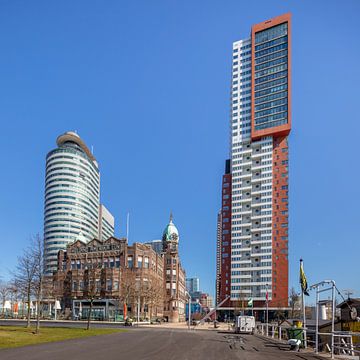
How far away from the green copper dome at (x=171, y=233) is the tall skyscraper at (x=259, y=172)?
56.9 feet

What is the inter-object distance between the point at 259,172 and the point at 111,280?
7172 centimetres

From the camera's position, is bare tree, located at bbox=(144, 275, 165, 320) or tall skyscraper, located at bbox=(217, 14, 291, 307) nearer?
bare tree, located at bbox=(144, 275, 165, 320)

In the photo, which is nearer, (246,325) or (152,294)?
(246,325)

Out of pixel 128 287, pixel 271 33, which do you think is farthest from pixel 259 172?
pixel 128 287

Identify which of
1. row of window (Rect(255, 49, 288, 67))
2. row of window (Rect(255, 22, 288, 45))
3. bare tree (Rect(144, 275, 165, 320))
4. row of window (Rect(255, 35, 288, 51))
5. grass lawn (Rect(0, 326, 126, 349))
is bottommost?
bare tree (Rect(144, 275, 165, 320))

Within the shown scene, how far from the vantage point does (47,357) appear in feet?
71.4

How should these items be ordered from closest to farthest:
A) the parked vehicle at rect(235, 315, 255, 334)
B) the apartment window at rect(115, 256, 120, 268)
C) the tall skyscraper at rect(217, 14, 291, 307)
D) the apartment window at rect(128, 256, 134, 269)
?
the parked vehicle at rect(235, 315, 255, 334), the apartment window at rect(128, 256, 134, 269), the apartment window at rect(115, 256, 120, 268), the tall skyscraper at rect(217, 14, 291, 307)

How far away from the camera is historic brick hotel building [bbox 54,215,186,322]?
371 feet

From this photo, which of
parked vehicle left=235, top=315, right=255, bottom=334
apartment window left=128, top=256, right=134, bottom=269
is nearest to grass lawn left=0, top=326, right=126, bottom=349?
parked vehicle left=235, top=315, right=255, bottom=334

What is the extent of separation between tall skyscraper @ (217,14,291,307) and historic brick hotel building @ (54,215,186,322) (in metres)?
32.2

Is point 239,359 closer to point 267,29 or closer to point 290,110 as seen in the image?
point 290,110

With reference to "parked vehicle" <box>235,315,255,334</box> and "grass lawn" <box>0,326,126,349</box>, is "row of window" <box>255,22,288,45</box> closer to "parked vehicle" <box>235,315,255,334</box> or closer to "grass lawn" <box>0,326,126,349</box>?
"parked vehicle" <box>235,315,255,334</box>

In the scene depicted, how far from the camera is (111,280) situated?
118 meters

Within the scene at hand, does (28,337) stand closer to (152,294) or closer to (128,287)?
(128,287)
